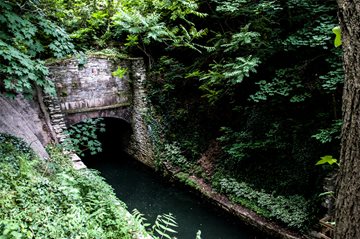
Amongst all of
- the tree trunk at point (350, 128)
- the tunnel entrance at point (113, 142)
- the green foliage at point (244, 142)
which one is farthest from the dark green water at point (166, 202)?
the tree trunk at point (350, 128)

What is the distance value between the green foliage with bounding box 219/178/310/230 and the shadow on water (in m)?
0.57

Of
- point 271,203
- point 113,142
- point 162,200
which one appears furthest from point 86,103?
point 271,203

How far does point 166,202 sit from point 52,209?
496cm

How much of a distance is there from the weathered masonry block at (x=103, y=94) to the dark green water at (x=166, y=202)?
0.80m

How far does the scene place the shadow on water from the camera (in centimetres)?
648

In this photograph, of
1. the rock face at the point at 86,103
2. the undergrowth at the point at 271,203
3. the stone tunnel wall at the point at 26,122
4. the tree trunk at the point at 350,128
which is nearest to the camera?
the tree trunk at the point at 350,128

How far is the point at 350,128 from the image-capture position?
1.02 m

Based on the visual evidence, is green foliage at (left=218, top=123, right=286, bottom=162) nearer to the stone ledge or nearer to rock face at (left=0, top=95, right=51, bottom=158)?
the stone ledge

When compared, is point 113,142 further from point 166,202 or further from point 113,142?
point 166,202

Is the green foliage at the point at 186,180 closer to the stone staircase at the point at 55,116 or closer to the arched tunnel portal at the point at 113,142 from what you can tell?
the arched tunnel portal at the point at 113,142

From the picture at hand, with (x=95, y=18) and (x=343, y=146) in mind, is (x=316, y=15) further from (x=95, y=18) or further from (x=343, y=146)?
(x=95, y=18)

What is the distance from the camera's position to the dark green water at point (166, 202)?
6.47 metres

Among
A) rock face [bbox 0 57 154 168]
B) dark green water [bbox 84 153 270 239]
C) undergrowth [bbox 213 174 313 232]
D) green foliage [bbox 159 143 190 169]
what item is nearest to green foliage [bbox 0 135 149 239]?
rock face [bbox 0 57 154 168]

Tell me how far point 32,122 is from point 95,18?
529 cm
